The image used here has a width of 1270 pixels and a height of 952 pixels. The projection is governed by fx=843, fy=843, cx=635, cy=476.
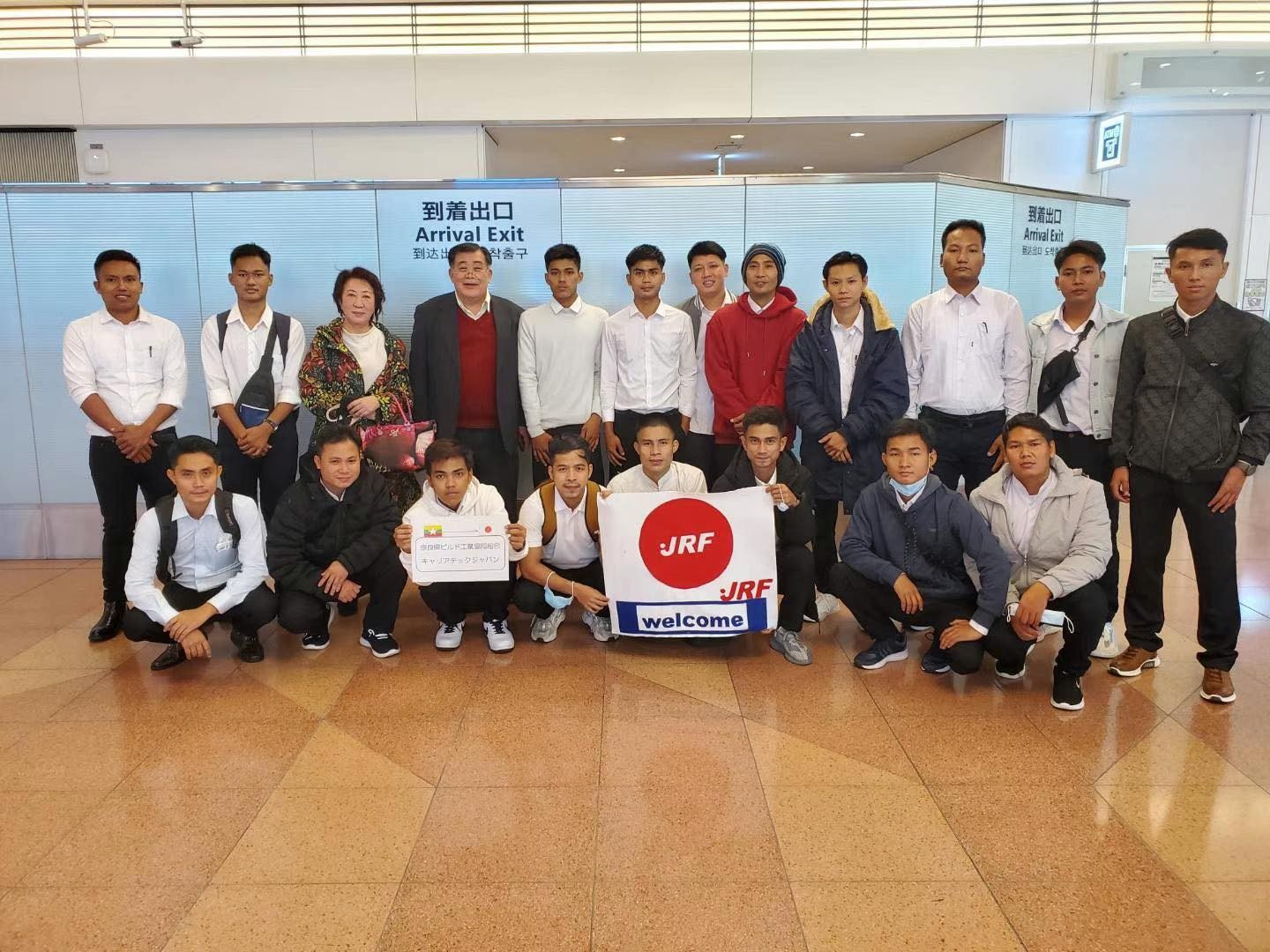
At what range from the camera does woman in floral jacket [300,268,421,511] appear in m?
4.38

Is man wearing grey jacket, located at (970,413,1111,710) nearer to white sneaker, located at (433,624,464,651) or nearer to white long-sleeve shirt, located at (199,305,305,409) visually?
white sneaker, located at (433,624,464,651)

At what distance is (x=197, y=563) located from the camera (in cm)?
374

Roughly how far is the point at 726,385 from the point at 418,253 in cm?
246

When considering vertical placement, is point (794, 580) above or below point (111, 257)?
below

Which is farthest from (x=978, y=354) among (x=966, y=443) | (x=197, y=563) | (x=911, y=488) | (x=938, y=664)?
(x=197, y=563)

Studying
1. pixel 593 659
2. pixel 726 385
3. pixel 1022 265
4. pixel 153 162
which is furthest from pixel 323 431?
pixel 153 162

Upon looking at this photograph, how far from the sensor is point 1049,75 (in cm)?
860

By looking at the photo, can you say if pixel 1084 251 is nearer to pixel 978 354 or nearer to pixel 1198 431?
pixel 978 354

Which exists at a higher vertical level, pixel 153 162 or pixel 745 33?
pixel 745 33

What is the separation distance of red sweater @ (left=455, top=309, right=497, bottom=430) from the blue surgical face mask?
2229mm

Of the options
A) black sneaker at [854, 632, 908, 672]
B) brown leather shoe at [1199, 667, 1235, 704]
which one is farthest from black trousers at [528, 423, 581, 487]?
brown leather shoe at [1199, 667, 1235, 704]

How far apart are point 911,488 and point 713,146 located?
7.69 meters

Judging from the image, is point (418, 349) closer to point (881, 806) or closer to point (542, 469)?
point (542, 469)

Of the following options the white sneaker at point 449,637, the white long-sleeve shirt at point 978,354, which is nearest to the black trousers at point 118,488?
the white sneaker at point 449,637
